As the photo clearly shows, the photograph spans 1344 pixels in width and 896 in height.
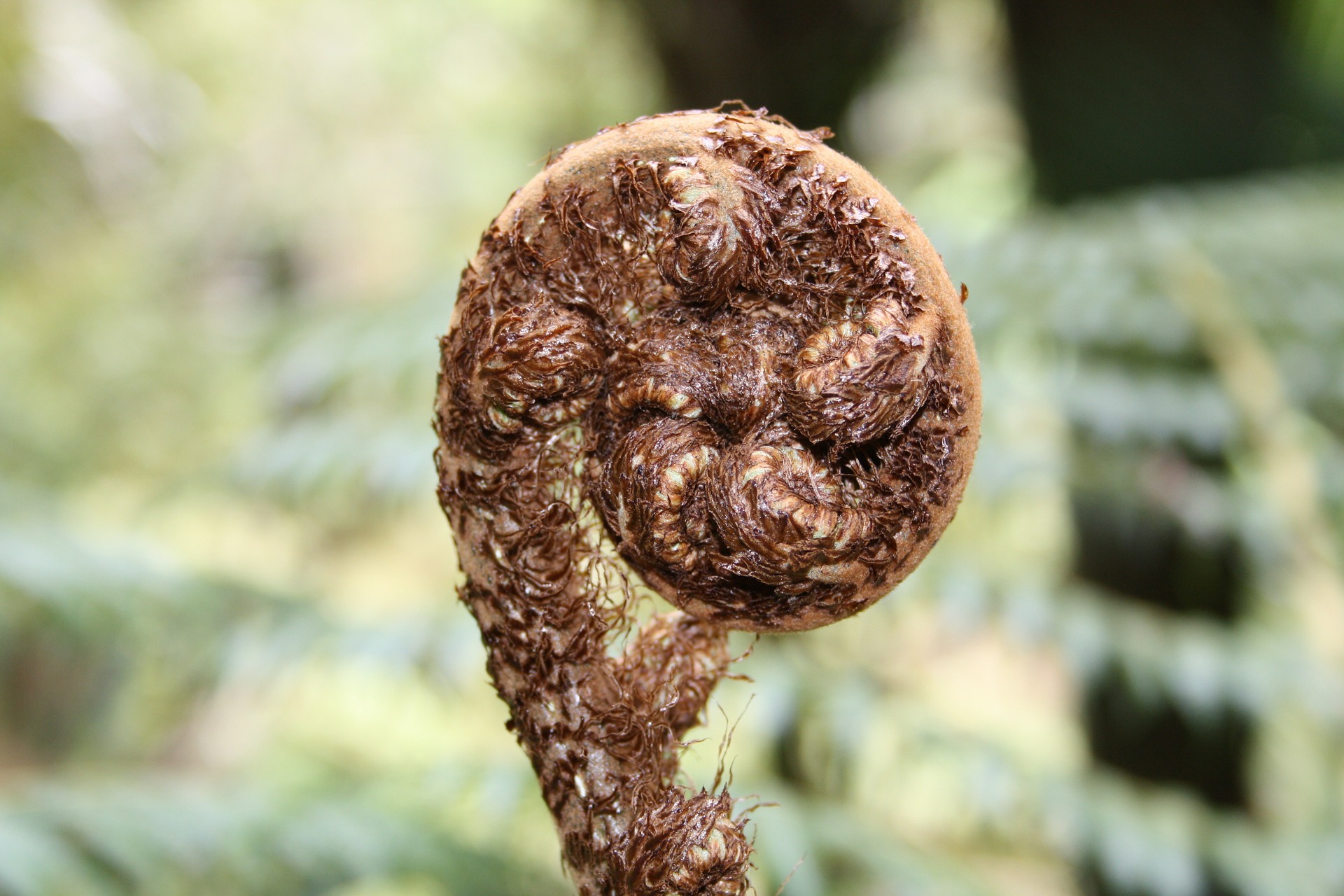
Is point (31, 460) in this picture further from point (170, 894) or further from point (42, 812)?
point (42, 812)

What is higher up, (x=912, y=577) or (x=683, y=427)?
(x=912, y=577)

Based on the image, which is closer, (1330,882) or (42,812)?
(42,812)

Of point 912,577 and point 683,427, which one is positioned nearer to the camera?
point 683,427

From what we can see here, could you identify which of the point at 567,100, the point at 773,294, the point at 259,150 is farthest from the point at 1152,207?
the point at 259,150

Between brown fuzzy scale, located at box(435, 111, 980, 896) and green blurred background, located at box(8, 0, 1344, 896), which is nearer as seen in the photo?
brown fuzzy scale, located at box(435, 111, 980, 896)

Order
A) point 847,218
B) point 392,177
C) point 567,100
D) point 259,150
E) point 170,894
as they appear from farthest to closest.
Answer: point 392,177 < point 259,150 < point 567,100 < point 170,894 < point 847,218
